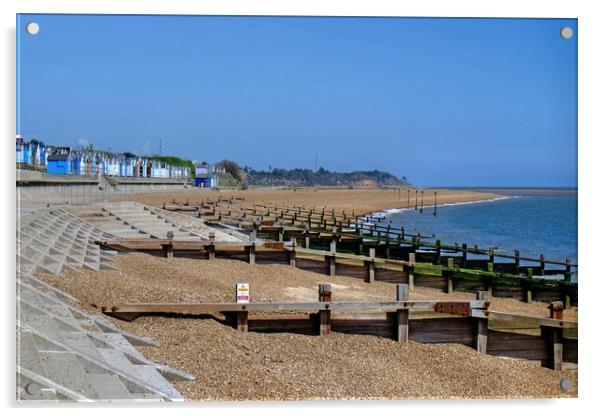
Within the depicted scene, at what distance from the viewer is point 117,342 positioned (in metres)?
6.62

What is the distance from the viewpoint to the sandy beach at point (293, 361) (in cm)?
643

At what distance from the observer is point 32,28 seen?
21.4 feet

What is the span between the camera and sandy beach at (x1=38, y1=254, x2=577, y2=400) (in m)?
6.43

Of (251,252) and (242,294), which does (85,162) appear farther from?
(242,294)

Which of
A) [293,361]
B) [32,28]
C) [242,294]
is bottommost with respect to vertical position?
[293,361]

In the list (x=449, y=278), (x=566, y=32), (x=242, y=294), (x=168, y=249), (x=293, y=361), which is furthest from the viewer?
(x=449, y=278)

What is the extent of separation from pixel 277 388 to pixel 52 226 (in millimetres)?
6837

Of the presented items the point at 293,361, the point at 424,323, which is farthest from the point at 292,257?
the point at 293,361

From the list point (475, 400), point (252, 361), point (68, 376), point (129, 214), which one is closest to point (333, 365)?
point (252, 361)

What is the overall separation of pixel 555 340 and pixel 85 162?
1063 cm

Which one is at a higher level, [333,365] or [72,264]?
[72,264]

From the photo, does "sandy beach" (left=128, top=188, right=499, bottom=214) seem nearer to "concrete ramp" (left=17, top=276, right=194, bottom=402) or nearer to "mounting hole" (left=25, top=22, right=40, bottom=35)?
"mounting hole" (left=25, top=22, right=40, bottom=35)

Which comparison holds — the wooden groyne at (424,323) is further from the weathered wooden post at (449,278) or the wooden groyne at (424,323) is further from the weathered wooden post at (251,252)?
the weathered wooden post at (449,278)

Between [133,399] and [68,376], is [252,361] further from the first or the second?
[68,376]
